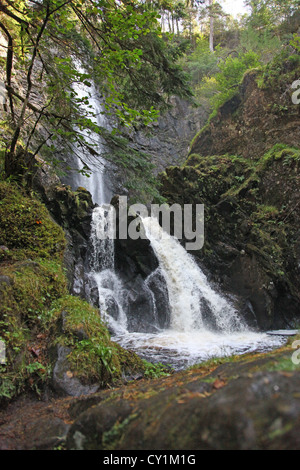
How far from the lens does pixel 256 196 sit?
1375 centimetres

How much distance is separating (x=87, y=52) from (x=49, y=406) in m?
6.30

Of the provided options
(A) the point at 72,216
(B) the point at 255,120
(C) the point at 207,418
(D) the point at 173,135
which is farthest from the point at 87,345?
(D) the point at 173,135

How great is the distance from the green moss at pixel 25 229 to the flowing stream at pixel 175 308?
12.8 ft

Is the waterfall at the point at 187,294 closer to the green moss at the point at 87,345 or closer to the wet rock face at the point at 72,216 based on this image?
the wet rock face at the point at 72,216

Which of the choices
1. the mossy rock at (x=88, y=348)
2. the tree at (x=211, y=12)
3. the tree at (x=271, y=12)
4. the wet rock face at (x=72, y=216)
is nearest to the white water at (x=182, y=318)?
the wet rock face at (x=72, y=216)

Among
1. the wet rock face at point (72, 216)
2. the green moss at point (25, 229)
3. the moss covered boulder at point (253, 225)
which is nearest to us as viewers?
the green moss at point (25, 229)

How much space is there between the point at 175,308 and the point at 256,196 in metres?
7.23

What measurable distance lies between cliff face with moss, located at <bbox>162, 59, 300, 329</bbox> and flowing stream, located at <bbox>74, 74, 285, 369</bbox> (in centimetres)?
114

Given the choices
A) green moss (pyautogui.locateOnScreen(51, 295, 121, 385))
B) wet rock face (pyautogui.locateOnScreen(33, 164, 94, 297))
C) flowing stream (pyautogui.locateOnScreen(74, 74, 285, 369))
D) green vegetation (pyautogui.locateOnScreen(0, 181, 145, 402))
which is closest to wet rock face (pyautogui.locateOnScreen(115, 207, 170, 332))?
flowing stream (pyautogui.locateOnScreen(74, 74, 285, 369))

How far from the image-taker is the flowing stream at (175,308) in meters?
8.24

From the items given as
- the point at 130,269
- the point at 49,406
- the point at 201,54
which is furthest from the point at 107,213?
the point at 201,54

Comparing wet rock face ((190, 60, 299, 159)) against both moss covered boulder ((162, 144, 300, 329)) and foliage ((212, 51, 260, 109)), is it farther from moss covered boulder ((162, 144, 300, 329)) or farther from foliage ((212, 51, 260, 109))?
moss covered boulder ((162, 144, 300, 329))

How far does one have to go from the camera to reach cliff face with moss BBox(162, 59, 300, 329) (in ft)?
39.0

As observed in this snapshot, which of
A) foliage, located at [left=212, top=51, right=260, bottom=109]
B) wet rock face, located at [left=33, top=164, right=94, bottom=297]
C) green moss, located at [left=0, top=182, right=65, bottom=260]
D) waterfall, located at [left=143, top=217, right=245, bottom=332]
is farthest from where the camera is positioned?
foliage, located at [left=212, top=51, right=260, bottom=109]
